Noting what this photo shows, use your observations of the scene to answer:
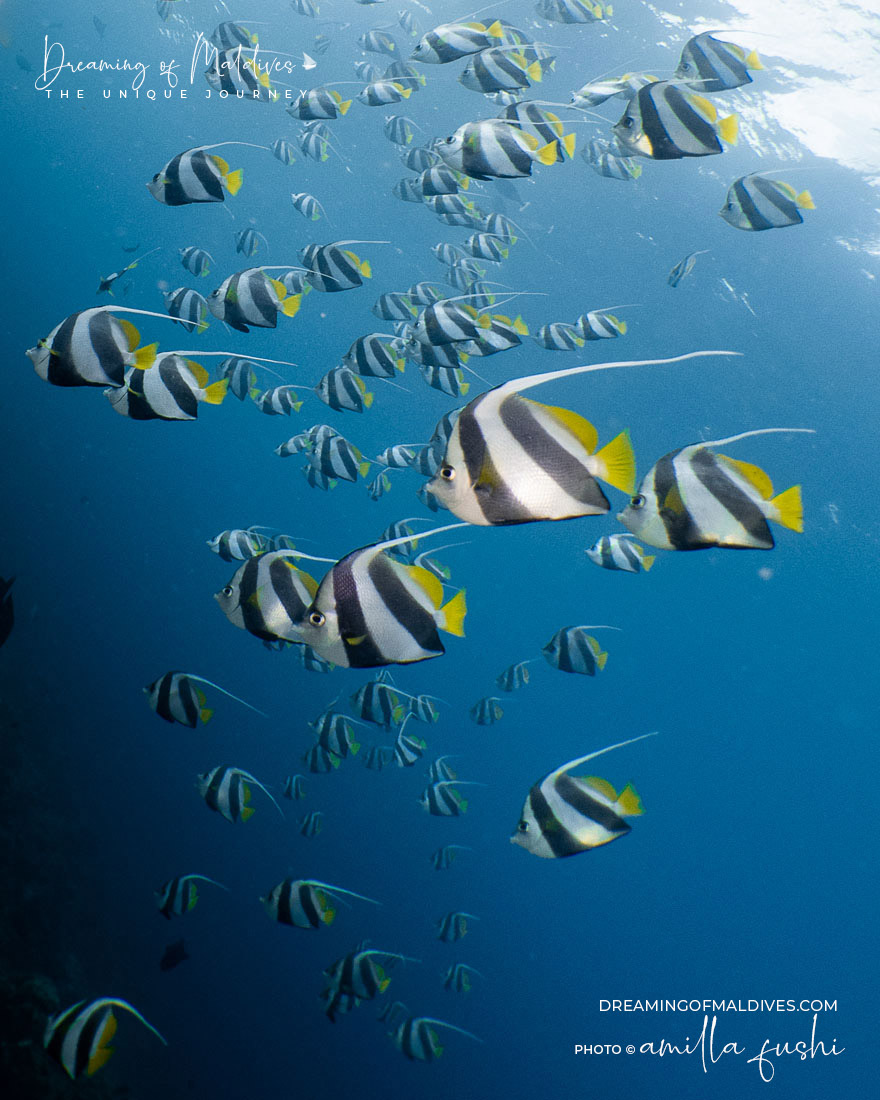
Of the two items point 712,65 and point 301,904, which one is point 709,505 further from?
point 301,904

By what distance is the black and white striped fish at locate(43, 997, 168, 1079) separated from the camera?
11.5 ft

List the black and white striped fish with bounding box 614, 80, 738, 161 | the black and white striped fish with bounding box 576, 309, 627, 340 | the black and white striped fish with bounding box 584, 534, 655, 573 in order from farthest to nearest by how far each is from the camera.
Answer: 1. the black and white striped fish with bounding box 576, 309, 627, 340
2. the black and white striped fish with bounding box 584, 534, 655, 573
3. the black and white striped fish with bounding box 614, 80, 738, 161

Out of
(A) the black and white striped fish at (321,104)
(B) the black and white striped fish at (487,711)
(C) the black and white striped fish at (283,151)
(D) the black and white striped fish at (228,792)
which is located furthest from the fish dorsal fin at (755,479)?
(C) the black and white striped fish at (283,151)

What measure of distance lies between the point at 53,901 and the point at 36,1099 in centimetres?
607

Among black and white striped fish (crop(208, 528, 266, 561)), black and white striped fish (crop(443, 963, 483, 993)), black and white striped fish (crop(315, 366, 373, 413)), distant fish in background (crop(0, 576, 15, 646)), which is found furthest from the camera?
black and white striped fish (crop(443, 963, 483, 993))

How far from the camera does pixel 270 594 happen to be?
96.0 inches

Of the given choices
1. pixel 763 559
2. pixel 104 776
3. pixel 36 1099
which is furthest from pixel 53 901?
pixel 763 559

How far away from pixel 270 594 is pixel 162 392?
96 cm

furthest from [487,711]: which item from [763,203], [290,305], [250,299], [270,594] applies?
[270,594]

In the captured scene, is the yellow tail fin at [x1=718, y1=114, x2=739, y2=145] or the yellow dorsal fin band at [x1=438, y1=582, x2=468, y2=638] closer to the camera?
the yellow dorsal fin band at [x1=438, y1=582, x2=468, y2=638]

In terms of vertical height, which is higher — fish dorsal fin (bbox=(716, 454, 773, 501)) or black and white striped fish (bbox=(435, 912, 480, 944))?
fish dorsal fin (bbox=(716, 454, 773, 501))

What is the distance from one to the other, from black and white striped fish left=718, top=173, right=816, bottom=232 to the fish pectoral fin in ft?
10.4

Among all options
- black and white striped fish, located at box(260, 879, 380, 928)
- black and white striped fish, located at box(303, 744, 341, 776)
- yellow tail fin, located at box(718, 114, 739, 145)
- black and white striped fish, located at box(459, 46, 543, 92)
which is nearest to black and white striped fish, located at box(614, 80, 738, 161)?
yellow tail fin, located at box(718, 114, 739, 145)

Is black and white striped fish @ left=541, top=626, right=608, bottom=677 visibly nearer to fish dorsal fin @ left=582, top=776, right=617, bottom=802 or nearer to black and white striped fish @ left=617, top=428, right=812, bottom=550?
fish dorsal fin @ left=582, top=776, right=617, bottom=802
